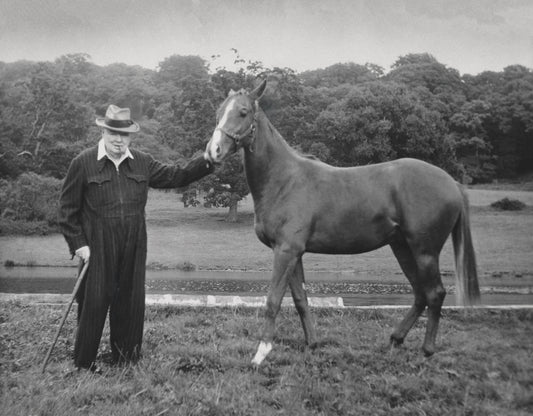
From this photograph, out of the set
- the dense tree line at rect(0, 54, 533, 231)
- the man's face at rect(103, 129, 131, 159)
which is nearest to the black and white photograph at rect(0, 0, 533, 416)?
the man's face at rect(103, 129, 131, 159)

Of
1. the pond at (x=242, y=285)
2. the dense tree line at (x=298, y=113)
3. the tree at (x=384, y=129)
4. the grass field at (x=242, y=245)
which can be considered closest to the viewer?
the pond at (x=242, y=285)

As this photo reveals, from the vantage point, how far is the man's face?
4719 mm

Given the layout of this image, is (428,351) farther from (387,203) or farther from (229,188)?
(229,188)

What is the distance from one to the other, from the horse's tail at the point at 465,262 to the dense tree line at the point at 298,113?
2.72 m

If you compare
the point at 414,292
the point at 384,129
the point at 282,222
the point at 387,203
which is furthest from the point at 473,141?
the point at 282,222

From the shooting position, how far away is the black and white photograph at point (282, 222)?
4.29 metres

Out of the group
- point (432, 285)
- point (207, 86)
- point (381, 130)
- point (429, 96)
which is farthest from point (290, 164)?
point (207, 86)

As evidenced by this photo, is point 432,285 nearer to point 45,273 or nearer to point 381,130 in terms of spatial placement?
point 381,130

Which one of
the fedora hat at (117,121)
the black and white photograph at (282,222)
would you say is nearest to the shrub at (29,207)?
the black and white photograph at (282,222)

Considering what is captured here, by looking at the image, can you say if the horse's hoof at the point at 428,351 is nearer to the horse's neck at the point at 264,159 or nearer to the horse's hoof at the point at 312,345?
the horse's hoof at the point at 312,345

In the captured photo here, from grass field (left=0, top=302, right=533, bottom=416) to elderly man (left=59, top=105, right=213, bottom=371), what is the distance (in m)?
0.38

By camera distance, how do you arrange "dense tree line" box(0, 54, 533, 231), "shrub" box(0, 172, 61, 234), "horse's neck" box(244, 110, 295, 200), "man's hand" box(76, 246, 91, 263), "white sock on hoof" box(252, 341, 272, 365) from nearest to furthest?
1. "man's hand" box(76, 246, 91, 263)
2. "white sock on hoof" box(252, 341, 272, 365)
3. "horse's neck" box(244, 110, 295, 200)
4. "dense tree line" box(0, 54, 533, 231)
5. "shrub" box(0, 172, 61, 234)

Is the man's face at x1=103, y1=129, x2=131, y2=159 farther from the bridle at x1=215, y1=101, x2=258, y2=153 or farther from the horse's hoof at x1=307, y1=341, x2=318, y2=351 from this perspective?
the horse's hoof at x1=307, y1=341, x2=318, y2=351

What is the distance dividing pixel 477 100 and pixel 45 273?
15.3 metres
